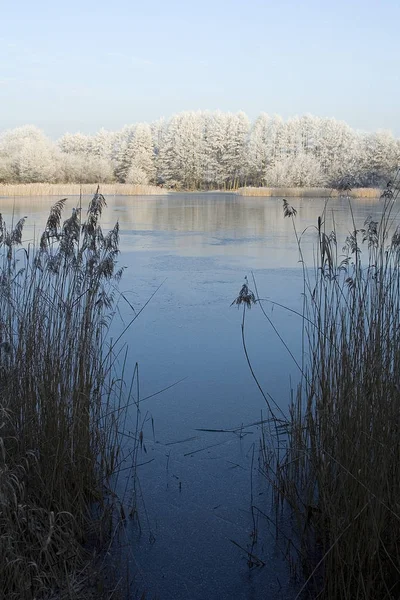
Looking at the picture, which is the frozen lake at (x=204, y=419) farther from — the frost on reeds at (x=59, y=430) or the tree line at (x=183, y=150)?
the tree line at (x=183, y=150)

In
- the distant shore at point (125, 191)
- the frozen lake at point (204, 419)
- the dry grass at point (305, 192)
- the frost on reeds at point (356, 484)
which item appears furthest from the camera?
the distant shore at point (125, 191)

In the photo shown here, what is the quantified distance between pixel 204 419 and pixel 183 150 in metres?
39.1

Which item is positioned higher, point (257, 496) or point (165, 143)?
point (165, 143)

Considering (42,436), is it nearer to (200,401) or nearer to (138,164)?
(200,401)

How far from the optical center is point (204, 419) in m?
3.02

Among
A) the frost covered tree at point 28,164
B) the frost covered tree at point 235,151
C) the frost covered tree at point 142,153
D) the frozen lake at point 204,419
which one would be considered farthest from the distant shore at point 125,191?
the frost covered tree at point 235,151

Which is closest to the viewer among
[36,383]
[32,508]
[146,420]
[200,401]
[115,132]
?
[32,508]

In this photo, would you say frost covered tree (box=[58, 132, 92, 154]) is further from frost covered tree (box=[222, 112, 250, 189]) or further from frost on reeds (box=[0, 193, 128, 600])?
frost on reeds (box=[0, 193, 128, 600])

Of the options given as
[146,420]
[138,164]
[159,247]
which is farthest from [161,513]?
[138,164]

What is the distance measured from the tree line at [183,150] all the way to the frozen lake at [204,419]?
26916 mm

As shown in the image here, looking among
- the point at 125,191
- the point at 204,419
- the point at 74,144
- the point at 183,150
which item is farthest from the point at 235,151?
the point at 204,419

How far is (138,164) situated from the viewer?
38.5 meters

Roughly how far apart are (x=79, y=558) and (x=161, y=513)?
43cm

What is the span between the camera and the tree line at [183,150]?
33.3 metres
